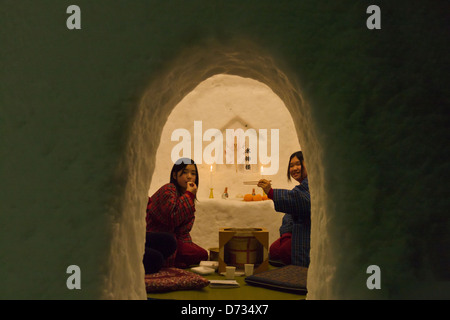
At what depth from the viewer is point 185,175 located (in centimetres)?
326

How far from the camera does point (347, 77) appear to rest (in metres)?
1.26

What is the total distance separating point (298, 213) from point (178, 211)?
1049 mm

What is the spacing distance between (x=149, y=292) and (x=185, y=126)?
4.09 metres

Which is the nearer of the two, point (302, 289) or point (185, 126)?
point (302, 289)

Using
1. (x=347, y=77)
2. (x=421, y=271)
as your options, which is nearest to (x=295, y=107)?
(x=347, y=77)

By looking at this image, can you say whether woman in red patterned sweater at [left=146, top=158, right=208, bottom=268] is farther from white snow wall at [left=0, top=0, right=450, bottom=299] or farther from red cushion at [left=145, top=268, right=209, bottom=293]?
white snow wall at [left=0, top=0, right=450, bottom=299]

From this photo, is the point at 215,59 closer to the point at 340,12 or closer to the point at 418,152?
the point at 340,12

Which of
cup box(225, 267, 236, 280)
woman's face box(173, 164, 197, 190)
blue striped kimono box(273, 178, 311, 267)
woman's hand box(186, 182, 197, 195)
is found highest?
woman's face box(173, 164, 197, 190)

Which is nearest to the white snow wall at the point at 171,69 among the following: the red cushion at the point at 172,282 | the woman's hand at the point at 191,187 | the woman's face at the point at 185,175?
the red cushion at the point at 172,282

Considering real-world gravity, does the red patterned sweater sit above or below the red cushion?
above

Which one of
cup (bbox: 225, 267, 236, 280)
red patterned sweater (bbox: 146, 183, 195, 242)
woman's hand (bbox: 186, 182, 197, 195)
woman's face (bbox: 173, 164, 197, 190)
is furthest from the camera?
woman's face (bbox: 173, 164, 197, 190)

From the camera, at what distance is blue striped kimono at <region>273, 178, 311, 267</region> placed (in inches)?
113

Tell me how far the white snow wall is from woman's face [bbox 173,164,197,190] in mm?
1901

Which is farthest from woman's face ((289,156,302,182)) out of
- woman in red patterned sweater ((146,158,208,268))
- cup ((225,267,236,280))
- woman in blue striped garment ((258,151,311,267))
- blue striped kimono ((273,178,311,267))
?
cup ((225,267,236,280))
